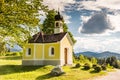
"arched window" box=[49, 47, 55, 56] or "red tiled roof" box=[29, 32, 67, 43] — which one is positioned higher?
"red tiled roof" box=[29, 32, 67, 43]

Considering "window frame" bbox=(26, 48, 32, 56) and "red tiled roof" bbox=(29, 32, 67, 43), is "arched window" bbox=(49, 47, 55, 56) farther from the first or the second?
"window frame" bbox=(26, 48, 32, 56)

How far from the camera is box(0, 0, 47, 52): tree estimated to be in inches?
770

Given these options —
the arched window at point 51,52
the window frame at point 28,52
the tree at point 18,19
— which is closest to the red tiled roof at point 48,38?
the arched window at point 51,52

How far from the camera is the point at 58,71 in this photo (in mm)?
32938

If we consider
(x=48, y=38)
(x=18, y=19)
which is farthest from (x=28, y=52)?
(x=18, y=19)

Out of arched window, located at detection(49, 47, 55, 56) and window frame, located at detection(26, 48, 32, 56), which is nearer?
arched window, located at detection(49, 47, 55, 56)

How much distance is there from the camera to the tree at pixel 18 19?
19547mm

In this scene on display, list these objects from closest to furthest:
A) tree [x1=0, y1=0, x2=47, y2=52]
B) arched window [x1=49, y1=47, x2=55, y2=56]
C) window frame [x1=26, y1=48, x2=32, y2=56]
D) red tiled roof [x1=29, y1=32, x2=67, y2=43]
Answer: tree [x1=0, y1=0, x2=47, y2=52], arched window [x1=49, y1=47, x2=55, y2=56], red tiled roof [x1=29, y1=32, x2=67, y2=43], window frame [x1=26, y1=48, x2=32, y2=56]

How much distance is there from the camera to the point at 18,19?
20469 mm

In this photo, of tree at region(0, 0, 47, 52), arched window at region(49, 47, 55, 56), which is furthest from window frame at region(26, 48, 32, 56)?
tree at region(0, 0, 47, 52)

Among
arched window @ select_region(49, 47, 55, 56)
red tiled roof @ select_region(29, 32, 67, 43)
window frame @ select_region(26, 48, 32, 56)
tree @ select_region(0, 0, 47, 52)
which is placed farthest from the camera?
window frame @ select_region(26, 48, 32, 56)

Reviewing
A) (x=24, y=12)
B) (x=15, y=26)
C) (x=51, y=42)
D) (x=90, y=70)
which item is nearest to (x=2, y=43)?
(x=15, y=26)

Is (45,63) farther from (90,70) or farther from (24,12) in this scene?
(24,12)

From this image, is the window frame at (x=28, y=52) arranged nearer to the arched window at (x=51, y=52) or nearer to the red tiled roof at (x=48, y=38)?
the red tiled roof at (x=48, y=38)
